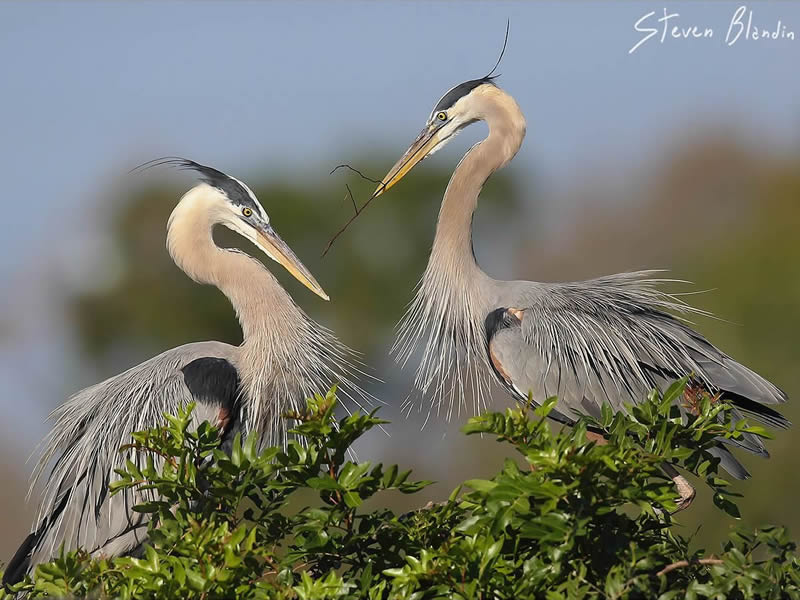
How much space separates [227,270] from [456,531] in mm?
3120

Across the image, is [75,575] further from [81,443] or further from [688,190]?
[688,190]

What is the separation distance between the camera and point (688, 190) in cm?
2736

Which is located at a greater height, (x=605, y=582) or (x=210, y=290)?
(x=605, y=582)

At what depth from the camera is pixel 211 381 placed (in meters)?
5.55

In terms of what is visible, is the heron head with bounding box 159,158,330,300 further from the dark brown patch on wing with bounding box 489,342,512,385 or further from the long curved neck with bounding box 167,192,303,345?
the dark brown patch on wing with bounding box 489,342,512,385

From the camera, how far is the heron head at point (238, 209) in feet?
19.6

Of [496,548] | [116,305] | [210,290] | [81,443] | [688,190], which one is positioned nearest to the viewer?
[496,548]

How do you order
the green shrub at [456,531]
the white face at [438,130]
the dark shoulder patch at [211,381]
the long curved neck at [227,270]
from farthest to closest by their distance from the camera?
the white face at [438,130]
the long curved neck at [227,270]
the dark shoulder patch at [211,381]
the green shrub at [456,531]

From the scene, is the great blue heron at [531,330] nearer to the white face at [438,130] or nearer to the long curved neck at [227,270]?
the white face at [438,130]

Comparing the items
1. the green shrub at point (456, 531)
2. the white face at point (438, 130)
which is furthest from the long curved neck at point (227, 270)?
the green shrub at point (456, 531)

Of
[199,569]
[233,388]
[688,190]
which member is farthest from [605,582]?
[688,190]

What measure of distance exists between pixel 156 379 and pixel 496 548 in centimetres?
298

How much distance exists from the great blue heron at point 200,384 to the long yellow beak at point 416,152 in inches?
31.8

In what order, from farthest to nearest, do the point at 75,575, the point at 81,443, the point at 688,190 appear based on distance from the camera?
1. the point at 688,190
2. the point at 81,443
3. the point at 75,575
